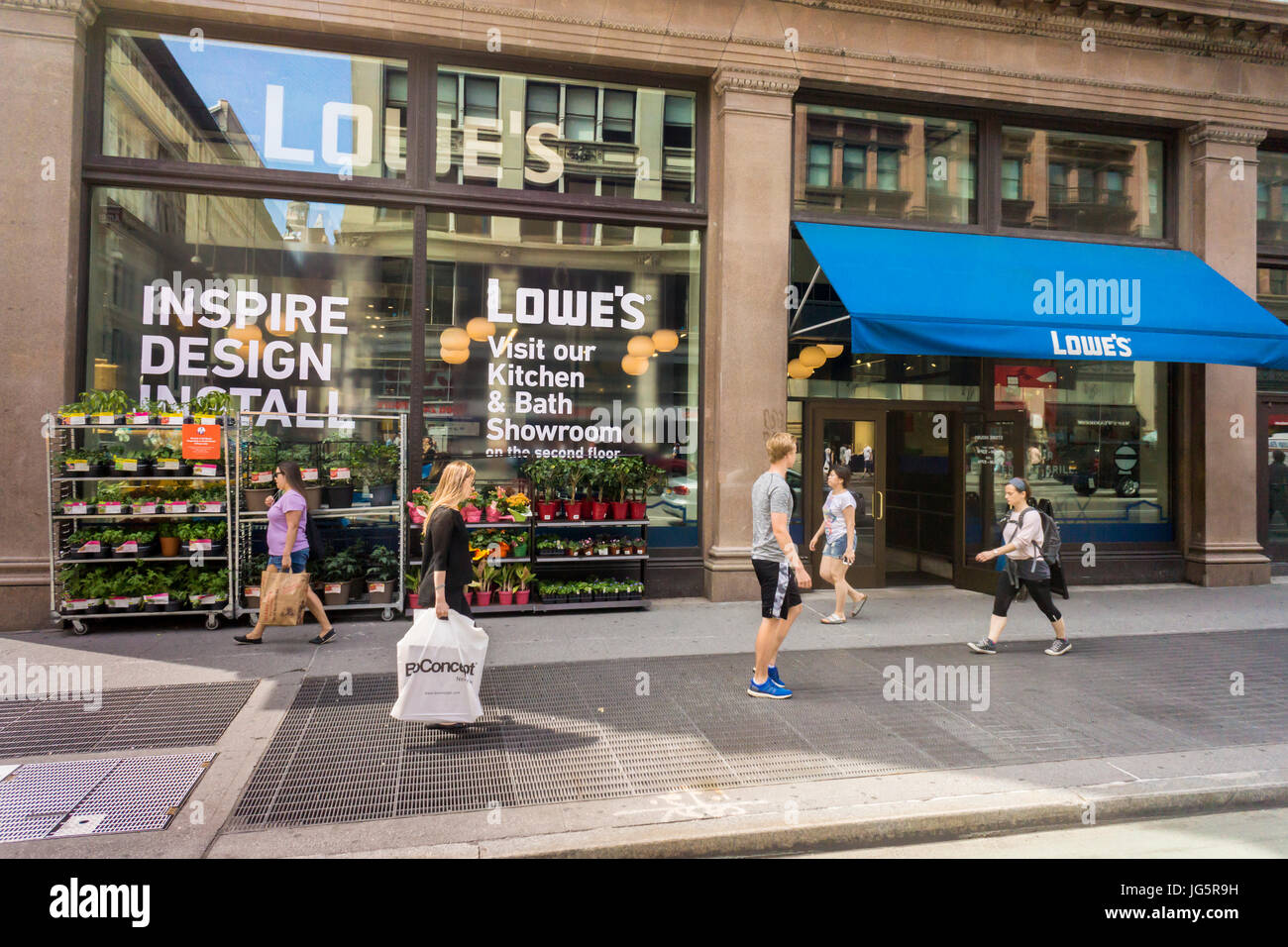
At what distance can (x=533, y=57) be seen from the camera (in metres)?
10.0

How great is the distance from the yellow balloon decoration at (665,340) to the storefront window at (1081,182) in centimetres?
547

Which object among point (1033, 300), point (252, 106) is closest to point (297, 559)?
point (252, 106)

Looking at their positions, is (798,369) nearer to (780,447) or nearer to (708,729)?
(780,447)

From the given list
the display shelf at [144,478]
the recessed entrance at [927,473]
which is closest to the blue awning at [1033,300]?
the recessed entrance at [927,473]

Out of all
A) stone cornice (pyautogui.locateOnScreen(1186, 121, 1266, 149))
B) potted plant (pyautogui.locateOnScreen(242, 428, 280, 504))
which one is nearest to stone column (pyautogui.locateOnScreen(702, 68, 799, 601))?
potted plant (pyautogui.locateOnScreen(242, 428, 280, 504))

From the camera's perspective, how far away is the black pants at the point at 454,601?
5566 mm

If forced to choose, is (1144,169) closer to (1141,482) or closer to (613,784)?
(1141,482)

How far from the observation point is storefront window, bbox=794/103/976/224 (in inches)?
430

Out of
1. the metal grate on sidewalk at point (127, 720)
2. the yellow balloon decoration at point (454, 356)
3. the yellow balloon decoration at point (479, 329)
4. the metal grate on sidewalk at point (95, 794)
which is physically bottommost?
the metal grate on sidewalk at point (95, 794)

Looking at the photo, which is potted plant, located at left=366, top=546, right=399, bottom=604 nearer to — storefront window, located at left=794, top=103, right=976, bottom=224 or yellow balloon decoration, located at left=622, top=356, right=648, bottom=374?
yellow balloon decoration, located at left=622, top=356, right=648, bottom=374

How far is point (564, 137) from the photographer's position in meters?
10.2

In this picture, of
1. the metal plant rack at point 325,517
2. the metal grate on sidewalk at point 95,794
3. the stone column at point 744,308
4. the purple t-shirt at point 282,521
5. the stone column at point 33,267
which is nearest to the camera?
the metal grate on sidewalk at point 95,794

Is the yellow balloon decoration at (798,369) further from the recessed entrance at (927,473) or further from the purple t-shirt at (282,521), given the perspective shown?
the purple t-shirt at (282,521)

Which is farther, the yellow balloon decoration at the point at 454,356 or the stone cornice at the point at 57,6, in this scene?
the yellow balloon decoration at the point at 454,356
